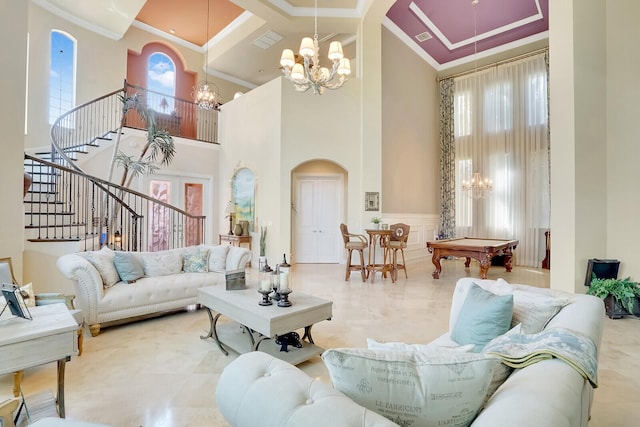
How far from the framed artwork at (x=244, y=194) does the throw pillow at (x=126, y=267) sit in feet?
13.4

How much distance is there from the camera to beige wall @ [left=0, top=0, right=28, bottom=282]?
10.6 feet

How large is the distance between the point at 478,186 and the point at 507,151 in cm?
130

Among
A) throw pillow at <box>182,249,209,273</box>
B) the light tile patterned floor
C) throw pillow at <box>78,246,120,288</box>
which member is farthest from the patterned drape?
throw pillow at <box>78,246,120,288</box>

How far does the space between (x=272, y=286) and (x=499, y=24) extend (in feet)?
27.5

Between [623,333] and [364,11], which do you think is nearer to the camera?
[623,333]

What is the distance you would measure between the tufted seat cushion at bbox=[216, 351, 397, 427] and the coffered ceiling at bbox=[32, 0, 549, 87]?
6.93 metres

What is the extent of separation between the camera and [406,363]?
→ 0.97m

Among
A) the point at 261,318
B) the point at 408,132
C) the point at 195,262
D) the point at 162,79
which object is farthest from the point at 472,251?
the point at 162,79

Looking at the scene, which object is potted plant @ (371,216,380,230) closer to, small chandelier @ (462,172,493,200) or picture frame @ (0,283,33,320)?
small chandelier @ (462,172,493,200)

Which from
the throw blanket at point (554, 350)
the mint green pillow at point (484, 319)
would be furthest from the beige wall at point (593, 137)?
the throw blanket at point (554, 350)

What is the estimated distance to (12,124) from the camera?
331 centimetres

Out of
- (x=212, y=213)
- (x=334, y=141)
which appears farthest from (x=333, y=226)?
(x=212, y=213)

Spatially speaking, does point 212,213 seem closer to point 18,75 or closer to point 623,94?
point 18,75

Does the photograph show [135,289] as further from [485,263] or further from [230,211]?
[485,263]
